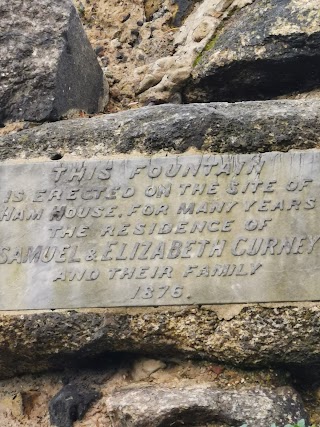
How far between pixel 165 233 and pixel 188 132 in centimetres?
54

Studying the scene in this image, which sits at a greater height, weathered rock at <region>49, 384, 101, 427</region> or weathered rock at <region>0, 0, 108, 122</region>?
weathered rock at <region>0, 0, 108, 122</region>

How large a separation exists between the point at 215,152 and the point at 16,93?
1539mm

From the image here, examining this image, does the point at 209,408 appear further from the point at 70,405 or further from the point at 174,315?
the point at 70,405

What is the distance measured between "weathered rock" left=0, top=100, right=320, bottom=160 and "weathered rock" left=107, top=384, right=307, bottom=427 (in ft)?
3.88

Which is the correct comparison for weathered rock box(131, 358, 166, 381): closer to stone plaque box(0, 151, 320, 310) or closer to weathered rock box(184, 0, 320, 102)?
stone plaque box(0, 151, 320, 310)

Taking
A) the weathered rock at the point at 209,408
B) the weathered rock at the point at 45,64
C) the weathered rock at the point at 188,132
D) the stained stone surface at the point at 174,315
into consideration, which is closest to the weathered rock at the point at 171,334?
the stained stone surface at the point at 174,315

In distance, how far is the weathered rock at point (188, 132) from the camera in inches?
146

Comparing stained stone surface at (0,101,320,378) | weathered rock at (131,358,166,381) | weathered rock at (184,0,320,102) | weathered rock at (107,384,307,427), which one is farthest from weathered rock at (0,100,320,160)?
weathered rock at (107,384,307,427)

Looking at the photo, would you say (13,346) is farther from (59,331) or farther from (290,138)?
(290,138)

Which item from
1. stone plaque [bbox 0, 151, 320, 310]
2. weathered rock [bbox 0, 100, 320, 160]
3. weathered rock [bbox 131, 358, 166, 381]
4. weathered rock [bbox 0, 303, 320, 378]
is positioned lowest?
weathered rock [bbox 131, 358, 166, 381]

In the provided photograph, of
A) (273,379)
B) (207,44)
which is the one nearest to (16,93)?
(207,44)

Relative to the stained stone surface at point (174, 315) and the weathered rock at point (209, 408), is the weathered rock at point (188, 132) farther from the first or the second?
the weathered rock at point (209, 408)

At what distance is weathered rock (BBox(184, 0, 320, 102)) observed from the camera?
452 centimetres

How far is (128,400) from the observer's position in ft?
11.1
